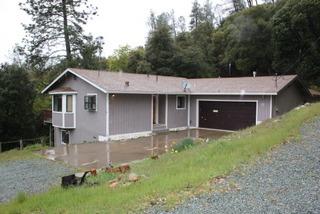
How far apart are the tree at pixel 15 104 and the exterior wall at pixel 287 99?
1743 cm

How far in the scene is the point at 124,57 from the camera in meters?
45.5

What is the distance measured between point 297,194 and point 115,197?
3151 mm

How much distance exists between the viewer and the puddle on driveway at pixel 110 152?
12453 millimetres

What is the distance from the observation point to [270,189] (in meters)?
5.73

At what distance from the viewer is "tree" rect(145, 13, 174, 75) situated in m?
34.8

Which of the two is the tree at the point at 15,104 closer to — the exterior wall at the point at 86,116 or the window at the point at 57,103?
the window at the point at 57,103

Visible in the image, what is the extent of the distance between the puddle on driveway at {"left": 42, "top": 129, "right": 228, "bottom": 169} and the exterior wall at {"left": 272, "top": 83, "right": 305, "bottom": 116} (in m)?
6.64

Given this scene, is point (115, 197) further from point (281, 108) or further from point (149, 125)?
point (281, 108)

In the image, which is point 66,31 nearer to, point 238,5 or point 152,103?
point 152,103

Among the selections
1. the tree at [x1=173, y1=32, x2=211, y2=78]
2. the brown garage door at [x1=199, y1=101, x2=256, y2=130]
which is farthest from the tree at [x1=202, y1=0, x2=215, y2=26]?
the brown garage door at [x1=199, y1=101, x2=256, y2=130]

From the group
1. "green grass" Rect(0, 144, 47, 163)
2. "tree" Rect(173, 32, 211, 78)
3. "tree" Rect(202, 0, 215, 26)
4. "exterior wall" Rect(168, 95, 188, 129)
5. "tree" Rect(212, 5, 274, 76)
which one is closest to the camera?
"green grass" Rect(0, 144, 47, 163)

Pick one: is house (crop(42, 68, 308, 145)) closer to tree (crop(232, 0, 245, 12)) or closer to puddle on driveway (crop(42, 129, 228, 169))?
puddle on driveway (crop(42, 129, 228, 169))

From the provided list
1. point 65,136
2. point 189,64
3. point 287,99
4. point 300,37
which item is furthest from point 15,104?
point 300,37

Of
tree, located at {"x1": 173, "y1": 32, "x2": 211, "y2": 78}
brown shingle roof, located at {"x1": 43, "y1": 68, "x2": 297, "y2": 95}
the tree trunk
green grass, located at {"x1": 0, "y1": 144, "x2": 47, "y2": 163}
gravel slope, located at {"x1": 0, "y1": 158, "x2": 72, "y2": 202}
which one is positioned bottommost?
green grass, located at {"x1": 0, "y1": 144, "x2": 47, "y2": 163}
